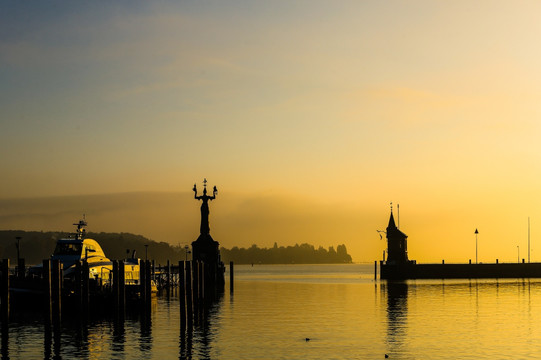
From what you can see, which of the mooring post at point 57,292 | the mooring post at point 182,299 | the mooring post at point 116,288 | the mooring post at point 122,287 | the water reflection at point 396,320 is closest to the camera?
the water reflection at point 396,320

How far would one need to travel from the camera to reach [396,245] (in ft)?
447

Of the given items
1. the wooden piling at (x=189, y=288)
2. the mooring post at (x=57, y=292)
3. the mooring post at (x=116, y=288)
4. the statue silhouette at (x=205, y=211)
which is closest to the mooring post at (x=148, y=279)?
the mooring post at (x=116, y=288)

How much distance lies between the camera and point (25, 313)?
6462cm

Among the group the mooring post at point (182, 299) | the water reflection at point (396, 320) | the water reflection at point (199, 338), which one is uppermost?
the mooring post at point (182, 299)

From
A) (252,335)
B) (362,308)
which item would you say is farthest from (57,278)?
(362,308)

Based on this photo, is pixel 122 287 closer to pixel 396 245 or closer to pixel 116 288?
pixel 116 288

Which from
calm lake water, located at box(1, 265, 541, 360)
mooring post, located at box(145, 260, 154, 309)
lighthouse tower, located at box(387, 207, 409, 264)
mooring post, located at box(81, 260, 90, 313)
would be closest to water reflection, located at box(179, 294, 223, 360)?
calm lake water, located at box(1, 265, 541, 360)

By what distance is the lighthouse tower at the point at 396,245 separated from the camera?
5344 inches

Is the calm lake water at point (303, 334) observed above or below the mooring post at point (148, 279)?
below

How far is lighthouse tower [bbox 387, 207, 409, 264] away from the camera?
136 metres

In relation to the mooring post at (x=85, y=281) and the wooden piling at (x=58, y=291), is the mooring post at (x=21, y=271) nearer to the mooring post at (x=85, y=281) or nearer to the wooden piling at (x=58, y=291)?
the mooring post at (x=85, y=281)

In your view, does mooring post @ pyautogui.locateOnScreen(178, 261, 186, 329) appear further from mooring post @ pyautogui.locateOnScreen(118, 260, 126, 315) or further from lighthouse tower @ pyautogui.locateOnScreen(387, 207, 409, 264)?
lighthouse tower @ pyautogui.locateOnScreen(387, 207, 409, 264)

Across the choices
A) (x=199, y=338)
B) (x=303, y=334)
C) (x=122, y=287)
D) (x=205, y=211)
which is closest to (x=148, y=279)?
(x=122, y=287)

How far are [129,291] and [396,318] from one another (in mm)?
23166
